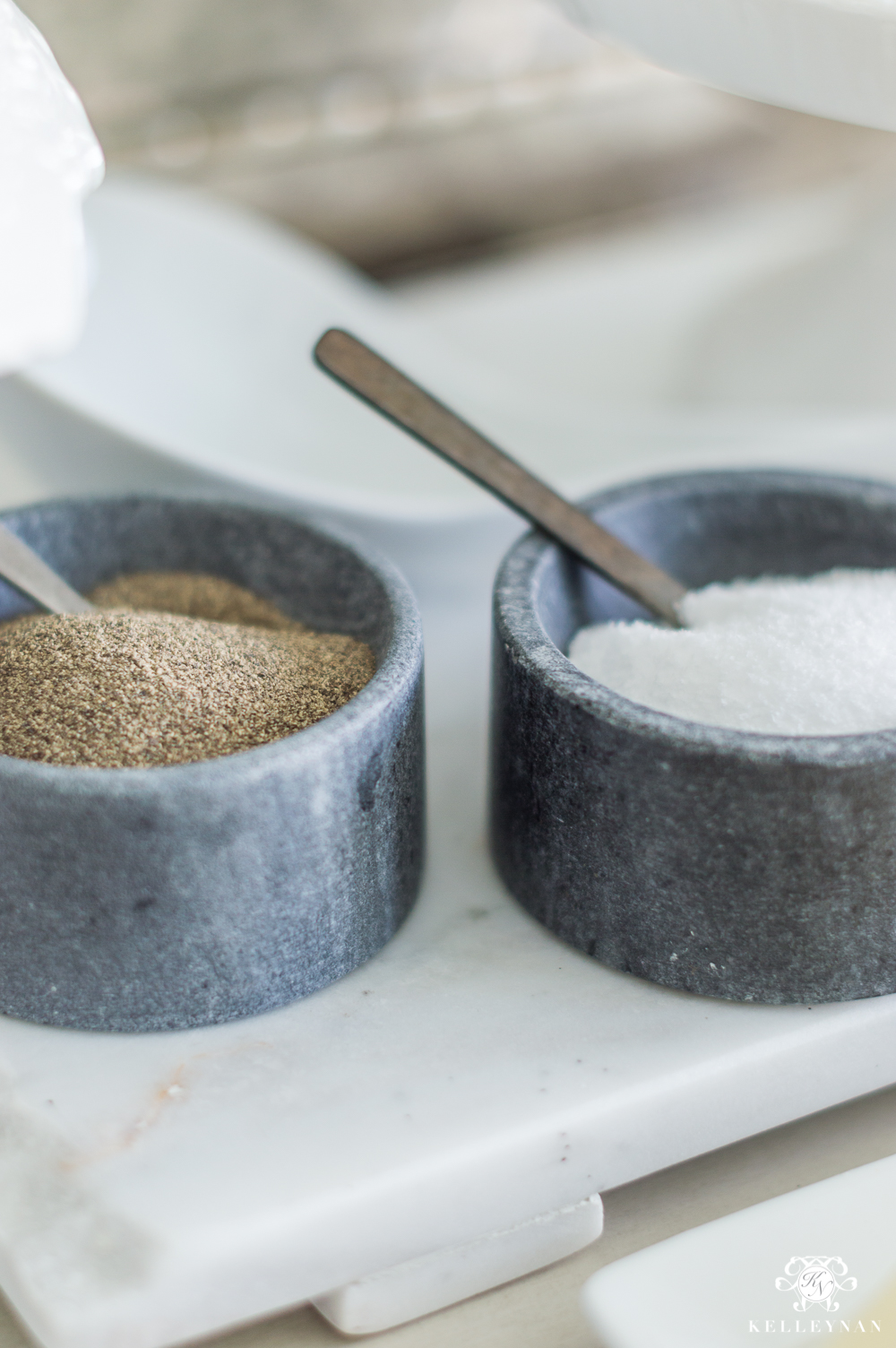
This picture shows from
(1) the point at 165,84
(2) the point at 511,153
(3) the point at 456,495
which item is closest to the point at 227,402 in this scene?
(3) the point at 456,495

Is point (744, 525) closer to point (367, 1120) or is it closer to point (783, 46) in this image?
point (783, 46)

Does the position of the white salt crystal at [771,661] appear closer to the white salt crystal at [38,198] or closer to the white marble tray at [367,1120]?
the white marble tray at [367,1120]

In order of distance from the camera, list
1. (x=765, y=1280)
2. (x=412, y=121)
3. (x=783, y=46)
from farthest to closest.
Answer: (x=412, y=121) → (x=783, y=46) → (x=765, y=1280)

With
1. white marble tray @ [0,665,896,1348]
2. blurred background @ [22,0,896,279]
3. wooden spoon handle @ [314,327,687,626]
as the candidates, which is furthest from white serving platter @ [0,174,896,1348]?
blurred background @ [22,0,896,279]

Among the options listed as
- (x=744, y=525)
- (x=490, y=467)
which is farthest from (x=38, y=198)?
(x=744, y=525)

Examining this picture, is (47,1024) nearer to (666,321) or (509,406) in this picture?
(509,406)

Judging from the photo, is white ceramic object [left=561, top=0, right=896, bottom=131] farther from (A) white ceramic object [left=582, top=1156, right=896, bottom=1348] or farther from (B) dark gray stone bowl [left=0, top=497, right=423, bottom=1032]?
(A) white ceramic object [left=582, top=1156, right=896, bottom=1348]
